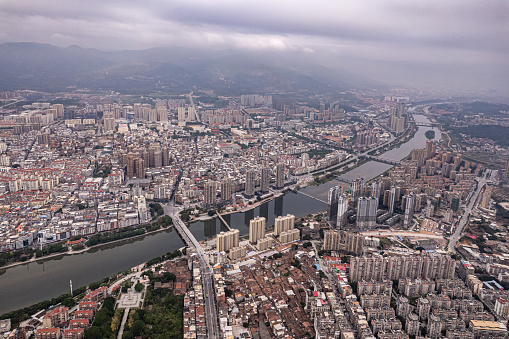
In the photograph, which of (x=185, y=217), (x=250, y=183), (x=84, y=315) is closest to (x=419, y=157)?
(x=250, y=183)

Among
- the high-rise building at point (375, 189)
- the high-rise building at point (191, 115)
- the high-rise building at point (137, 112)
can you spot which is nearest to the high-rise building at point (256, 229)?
the high-rise building at point (375, 189)

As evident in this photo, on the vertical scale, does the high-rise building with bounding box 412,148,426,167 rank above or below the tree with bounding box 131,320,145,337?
above

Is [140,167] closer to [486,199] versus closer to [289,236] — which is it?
[289,236]

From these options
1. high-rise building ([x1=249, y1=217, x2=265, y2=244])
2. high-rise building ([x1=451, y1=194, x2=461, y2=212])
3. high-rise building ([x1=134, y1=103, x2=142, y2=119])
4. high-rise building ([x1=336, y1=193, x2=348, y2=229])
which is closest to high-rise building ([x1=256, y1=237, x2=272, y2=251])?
high-rise building ([x1=249, y1=217, x2=265, y2=244])

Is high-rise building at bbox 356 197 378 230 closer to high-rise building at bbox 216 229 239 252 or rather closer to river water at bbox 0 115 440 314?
river water at bbox 0 115 440 314

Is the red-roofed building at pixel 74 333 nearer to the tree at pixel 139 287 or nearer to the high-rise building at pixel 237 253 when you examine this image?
the tree at pixel 139 287
